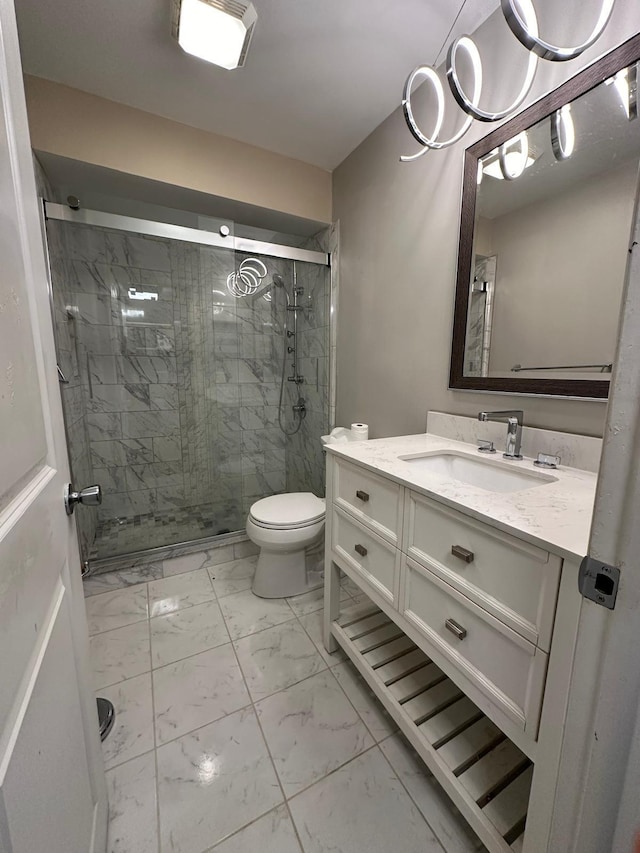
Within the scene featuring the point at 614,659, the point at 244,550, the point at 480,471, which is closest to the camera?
the point at 614,659

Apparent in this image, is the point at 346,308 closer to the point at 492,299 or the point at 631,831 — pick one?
the point at 492,299

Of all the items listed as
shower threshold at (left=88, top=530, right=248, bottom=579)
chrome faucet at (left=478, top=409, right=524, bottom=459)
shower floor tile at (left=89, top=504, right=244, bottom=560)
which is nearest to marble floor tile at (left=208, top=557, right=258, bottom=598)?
shower threshold at (left=88, top=530, right=248, bottom=579)

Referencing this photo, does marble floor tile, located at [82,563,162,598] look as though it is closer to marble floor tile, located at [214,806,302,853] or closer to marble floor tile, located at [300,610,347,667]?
marble floor tile, located at [300,610,347,667]

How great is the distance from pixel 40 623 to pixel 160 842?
0.83 m

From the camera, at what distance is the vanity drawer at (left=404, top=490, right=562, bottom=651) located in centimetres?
65

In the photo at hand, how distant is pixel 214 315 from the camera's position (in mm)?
2553

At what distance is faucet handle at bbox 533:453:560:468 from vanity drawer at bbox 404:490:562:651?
1.49ft

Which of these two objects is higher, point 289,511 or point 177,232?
point 177,232

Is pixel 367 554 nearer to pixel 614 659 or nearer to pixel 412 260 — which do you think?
pixel 614 659

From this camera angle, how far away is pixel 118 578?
6.35ft

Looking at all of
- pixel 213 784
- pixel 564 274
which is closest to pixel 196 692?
pixel 213 784

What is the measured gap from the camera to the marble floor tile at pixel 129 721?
108 centimetres

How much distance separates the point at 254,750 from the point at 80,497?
38.5 inches

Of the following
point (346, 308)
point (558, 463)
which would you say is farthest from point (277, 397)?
point (558, 463)
